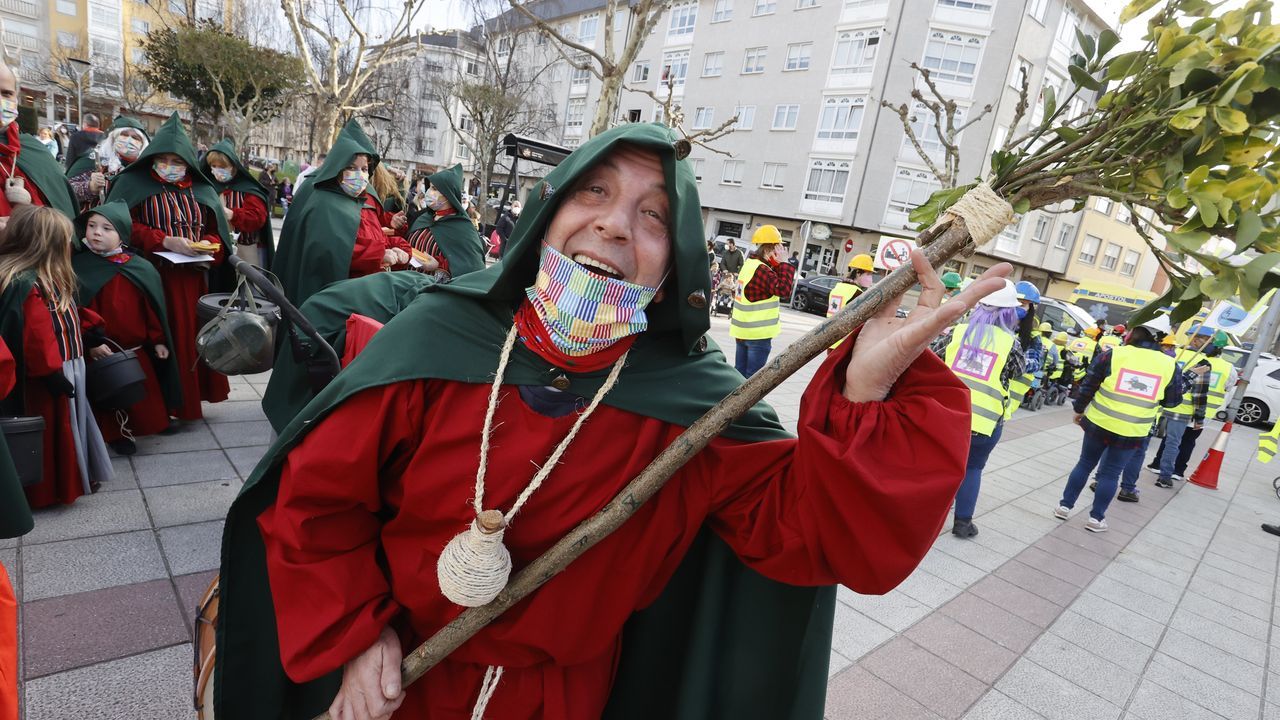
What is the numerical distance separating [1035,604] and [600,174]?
4.75 m

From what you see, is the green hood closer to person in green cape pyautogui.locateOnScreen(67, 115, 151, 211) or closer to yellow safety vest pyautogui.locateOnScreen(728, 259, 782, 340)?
person in green cape pyautogui.locateOnScreen(67, 115, 151, 211)

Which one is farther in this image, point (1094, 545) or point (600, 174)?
point (1094, 545)

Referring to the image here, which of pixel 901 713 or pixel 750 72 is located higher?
pixel 750 72

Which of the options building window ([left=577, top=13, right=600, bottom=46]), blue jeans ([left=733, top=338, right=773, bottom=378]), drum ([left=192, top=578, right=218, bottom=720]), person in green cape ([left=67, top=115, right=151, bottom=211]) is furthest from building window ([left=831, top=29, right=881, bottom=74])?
drum ([left=192, top=578, right=218, bottom=720])

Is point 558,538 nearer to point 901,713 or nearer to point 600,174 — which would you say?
point 600,174

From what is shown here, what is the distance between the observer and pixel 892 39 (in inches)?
1120

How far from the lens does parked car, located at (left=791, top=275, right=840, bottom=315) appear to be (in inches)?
894

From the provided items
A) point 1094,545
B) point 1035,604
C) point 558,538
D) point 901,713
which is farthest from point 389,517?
point 1094,545

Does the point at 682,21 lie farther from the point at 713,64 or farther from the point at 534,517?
the point at 534,517

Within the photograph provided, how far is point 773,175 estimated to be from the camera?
107ft

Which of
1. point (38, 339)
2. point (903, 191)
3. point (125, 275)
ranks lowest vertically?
point (38, 339)

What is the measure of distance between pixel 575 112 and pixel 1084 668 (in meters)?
43.8

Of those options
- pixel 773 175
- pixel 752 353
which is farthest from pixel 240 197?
pixel 773 175

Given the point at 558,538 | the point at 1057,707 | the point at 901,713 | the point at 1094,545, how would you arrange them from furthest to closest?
the point at 1094,545
the point at 1057,707
the point at 901,713
the point at 558,538
